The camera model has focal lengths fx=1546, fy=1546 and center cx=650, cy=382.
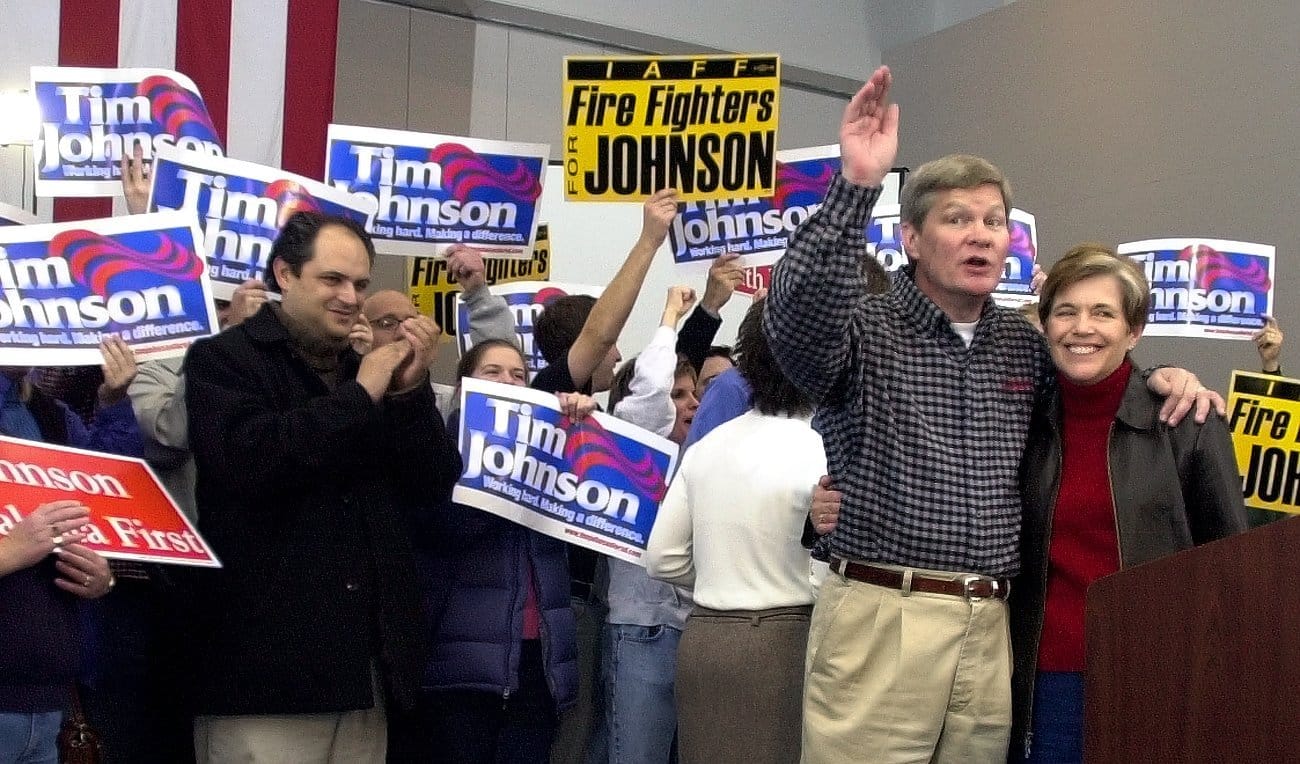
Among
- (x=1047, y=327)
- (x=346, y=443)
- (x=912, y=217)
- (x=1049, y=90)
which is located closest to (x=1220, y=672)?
(x=1047, y=327)

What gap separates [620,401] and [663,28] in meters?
4.37

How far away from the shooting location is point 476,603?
327cm

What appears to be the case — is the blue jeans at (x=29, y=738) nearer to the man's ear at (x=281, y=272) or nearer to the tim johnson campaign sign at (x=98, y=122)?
the man's ear at (x=281, y=272)

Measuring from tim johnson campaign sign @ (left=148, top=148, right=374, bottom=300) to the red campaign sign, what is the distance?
3.05 ft

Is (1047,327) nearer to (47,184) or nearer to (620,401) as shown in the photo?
(620,401)

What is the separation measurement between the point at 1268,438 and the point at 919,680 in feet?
7.59

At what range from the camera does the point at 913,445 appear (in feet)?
7.76

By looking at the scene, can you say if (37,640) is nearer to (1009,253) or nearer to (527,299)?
(527,299)

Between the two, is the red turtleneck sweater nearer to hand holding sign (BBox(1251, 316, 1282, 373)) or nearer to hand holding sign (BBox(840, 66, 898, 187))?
hand holding sign (BBox(840, 66, 898, 187))

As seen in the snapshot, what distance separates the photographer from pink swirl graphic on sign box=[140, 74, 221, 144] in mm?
3963

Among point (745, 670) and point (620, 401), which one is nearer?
point (745, 670)

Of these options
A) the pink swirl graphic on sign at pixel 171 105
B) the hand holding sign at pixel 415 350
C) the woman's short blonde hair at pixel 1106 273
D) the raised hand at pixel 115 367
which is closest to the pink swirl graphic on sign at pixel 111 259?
the raised hand at pixel 115 367

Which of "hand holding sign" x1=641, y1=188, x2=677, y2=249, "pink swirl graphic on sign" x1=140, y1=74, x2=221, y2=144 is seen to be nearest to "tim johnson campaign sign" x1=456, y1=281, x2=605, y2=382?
"hand holding sign" x1=641, y1=188, x2=677, y2=249

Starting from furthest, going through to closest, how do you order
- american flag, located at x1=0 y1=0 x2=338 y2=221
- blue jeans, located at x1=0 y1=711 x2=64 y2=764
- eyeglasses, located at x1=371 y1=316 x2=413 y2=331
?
american flag, located at x1=0 y1=0 x2=338 y2=221
eyeglasses, located at x1=371 y1=316 x2=413 y2=331
blue jeans, located at x1=0 y1=711 x2=64 y2=764
